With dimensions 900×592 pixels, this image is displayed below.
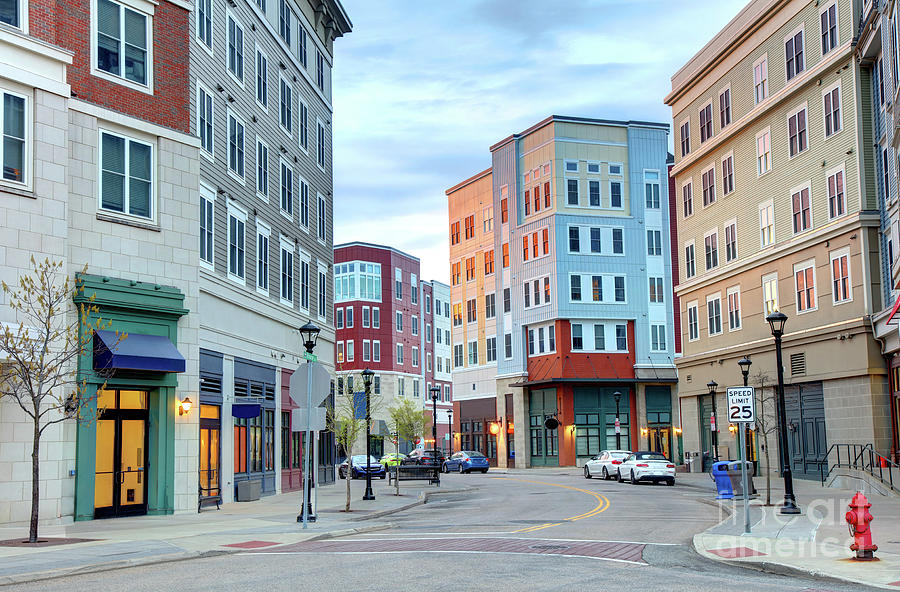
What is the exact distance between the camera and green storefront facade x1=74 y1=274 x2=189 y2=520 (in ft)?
76.6

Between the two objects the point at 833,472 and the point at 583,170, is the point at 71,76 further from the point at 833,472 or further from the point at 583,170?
the point at 583,170

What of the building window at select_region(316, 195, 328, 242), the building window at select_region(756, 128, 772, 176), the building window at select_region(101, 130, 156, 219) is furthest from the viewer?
the building window at select_region(316, 195, 328, 242)

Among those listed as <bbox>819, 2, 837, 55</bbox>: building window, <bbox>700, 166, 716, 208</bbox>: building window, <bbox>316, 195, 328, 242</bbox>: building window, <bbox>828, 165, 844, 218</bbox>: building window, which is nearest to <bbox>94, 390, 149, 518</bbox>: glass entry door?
<bbox>316, 195, 328, 242</bbox>: building window

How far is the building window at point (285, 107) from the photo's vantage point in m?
38.4

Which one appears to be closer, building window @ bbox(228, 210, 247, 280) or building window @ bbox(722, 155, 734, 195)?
building window @ bbox(228, 210, 247, 280)

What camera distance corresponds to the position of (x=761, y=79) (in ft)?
146

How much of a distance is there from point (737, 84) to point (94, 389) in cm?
3438

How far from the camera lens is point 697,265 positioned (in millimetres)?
52281

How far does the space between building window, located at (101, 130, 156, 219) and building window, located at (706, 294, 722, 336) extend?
32.0 meters

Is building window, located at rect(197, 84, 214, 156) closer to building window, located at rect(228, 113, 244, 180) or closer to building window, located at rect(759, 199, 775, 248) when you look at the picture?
building window, located at rect(228, 113, 244, 180)

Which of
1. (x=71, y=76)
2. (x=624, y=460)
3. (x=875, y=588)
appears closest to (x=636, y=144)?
(x=624, y=460)

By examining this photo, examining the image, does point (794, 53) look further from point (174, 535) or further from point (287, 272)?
point (174, 535)

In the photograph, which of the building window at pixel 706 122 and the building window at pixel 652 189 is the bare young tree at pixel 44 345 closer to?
the building window at pixel 706 122

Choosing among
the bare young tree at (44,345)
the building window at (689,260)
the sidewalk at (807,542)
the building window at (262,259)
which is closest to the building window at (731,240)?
the building window at (689,260)
